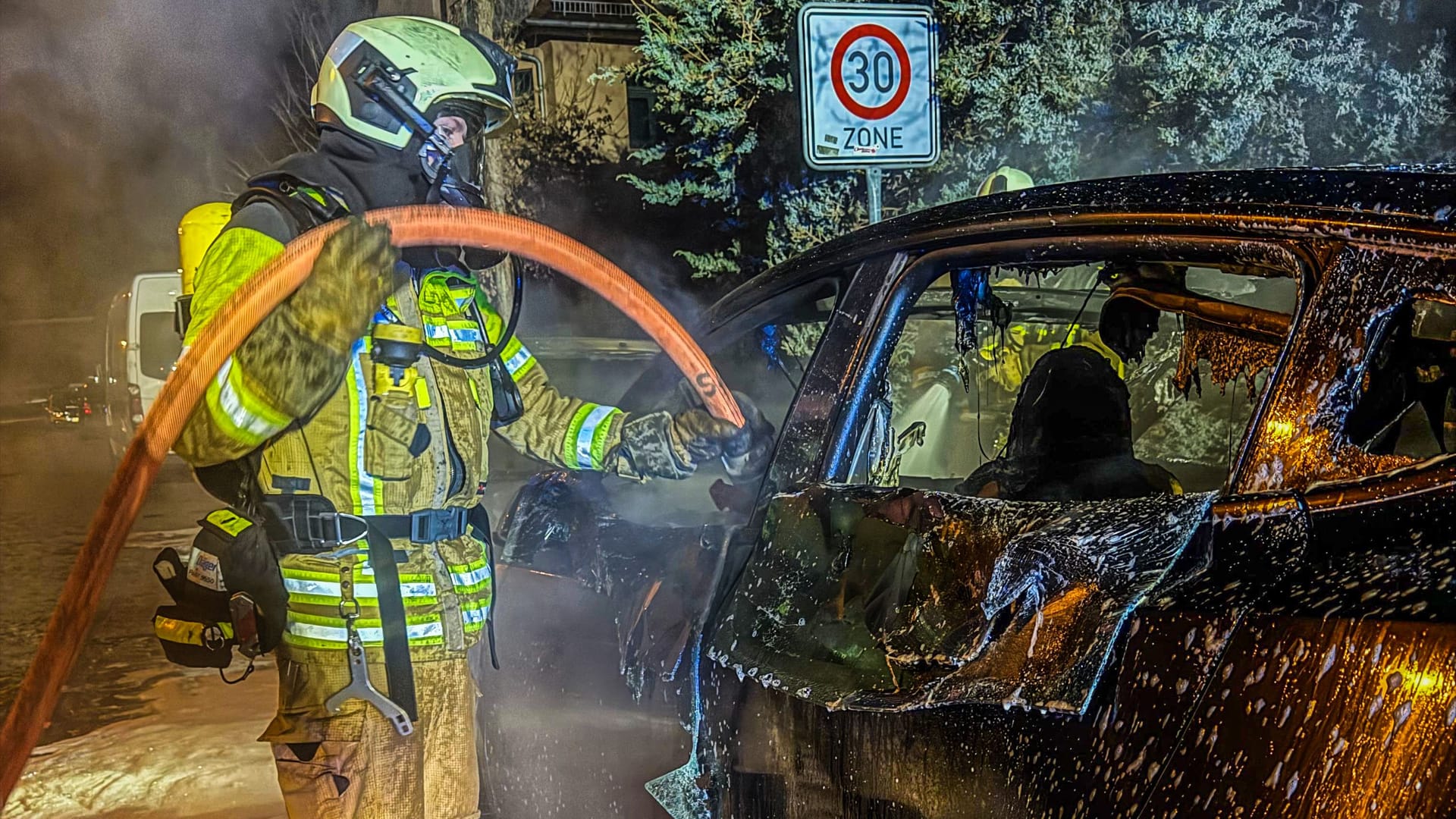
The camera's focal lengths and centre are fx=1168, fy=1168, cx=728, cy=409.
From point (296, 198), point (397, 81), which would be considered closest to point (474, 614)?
point (296, 198)

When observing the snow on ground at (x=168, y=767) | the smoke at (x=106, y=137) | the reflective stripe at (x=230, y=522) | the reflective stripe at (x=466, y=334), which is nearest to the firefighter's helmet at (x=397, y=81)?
the reflective stripe at (x=466, y=334)

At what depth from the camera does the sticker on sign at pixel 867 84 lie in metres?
5.00

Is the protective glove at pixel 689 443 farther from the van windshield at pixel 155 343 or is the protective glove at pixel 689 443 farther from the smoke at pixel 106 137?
the smoke at pixel 106 137

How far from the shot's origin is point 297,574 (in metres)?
2.59

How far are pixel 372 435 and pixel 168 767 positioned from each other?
2362 millimetres

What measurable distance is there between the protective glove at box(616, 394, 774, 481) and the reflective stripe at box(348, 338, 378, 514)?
1.93 feet

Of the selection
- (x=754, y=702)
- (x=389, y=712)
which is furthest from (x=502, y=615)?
(x=754, y=702)

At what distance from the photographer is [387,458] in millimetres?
2627

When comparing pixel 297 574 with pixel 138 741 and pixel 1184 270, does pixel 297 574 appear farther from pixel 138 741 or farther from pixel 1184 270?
pixel 138 741

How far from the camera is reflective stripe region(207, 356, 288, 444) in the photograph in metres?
2.33

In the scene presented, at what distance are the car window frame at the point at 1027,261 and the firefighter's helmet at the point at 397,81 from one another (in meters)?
1.09

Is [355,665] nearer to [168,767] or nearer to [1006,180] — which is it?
[168,767]

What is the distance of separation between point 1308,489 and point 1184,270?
1.40 metres

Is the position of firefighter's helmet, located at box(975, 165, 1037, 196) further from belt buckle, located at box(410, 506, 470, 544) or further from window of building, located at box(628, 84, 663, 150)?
window of building, located at box(628, 84, 663, 150)
